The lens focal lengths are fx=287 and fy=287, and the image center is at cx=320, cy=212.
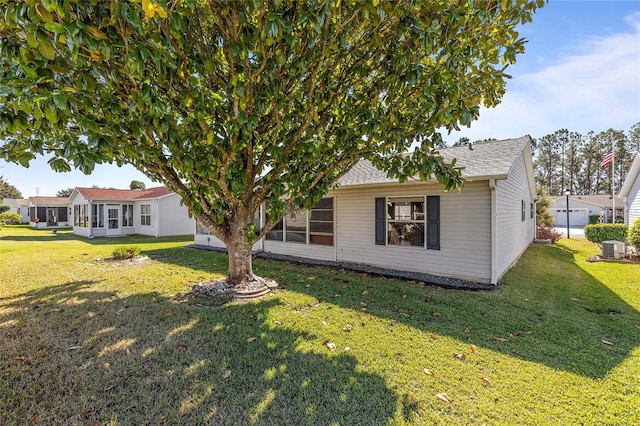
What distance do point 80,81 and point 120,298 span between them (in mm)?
4248

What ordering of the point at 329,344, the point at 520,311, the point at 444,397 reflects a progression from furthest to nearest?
the point at 520,311 → the point at 329,344 → the point at 444,397

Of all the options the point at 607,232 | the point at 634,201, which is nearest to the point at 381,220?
the point at 607,232

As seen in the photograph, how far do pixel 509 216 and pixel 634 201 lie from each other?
9105 mm

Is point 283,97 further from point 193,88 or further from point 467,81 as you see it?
point 467,81

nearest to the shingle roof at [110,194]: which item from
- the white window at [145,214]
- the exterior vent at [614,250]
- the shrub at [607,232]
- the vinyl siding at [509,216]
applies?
the white window at [145,214]

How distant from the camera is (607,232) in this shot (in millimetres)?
12945

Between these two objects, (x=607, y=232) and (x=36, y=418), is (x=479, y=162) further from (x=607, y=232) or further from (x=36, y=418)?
(x=607, y=232)

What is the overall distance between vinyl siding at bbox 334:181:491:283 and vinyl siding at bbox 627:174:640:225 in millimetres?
9968

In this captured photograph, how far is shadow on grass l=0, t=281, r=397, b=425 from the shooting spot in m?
2.47

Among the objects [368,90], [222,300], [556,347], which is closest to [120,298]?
[222,300]

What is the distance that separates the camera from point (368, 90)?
16.6ft

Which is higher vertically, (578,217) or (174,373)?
(578,217)

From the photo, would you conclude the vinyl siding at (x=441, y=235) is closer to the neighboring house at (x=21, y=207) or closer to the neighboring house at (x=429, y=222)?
the neighboring house at (x=429, y=222)

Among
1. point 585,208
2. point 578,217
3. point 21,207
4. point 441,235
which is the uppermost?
point 21,207
